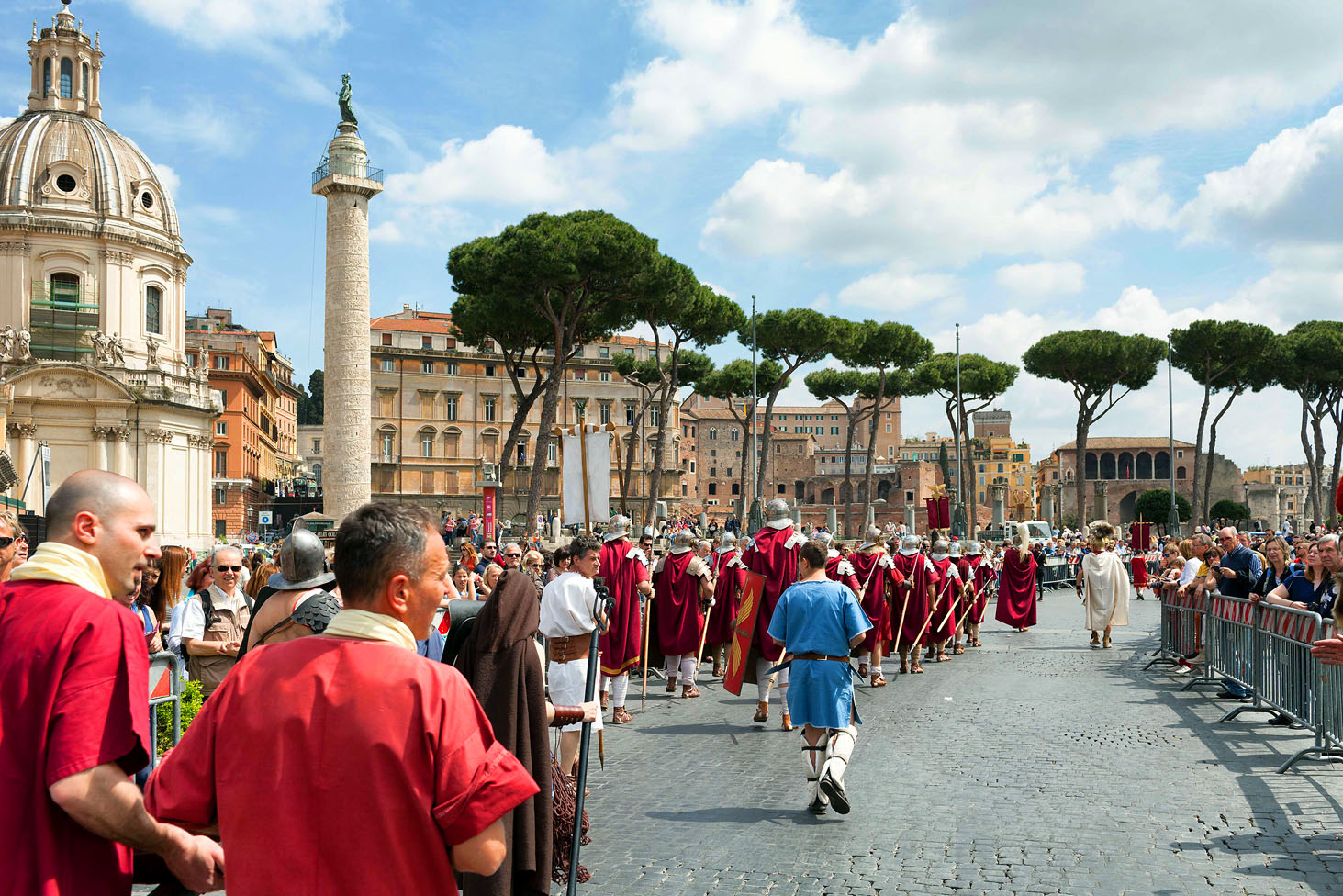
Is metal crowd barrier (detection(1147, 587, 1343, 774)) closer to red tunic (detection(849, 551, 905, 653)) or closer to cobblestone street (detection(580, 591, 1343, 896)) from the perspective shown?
cobblestone street (detection(580, 591, 1343, 896))

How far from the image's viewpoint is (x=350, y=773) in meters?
2.24

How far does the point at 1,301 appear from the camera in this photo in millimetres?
Result: 45531

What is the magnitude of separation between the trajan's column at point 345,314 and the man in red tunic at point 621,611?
76.6ft

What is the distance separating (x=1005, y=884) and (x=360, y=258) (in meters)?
30.9

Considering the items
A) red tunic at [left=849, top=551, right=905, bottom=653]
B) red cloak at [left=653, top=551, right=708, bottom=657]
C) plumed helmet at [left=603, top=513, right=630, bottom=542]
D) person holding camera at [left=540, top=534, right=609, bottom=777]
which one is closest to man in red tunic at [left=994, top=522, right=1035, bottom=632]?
red tunic at [left=849, top=551, right=905, bottom=653]

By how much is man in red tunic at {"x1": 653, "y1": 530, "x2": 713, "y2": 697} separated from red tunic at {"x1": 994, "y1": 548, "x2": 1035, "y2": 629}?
8370 millimetres

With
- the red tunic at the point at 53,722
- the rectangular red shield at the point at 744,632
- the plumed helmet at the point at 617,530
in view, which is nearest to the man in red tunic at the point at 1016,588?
the plumed helmet at the point at 617,530

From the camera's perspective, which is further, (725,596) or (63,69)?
(63,69)

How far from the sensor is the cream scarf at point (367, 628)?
2.34 meters

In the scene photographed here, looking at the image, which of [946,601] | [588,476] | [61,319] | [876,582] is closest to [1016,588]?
[946,601]

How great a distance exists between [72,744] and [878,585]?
466 inches

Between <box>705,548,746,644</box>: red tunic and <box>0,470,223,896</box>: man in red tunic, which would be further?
<box>705,548,746,644</box>: red tunic

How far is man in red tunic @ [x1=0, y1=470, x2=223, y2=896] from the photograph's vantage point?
2.43 m

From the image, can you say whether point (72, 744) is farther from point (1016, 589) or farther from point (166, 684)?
point (1016, 589)
